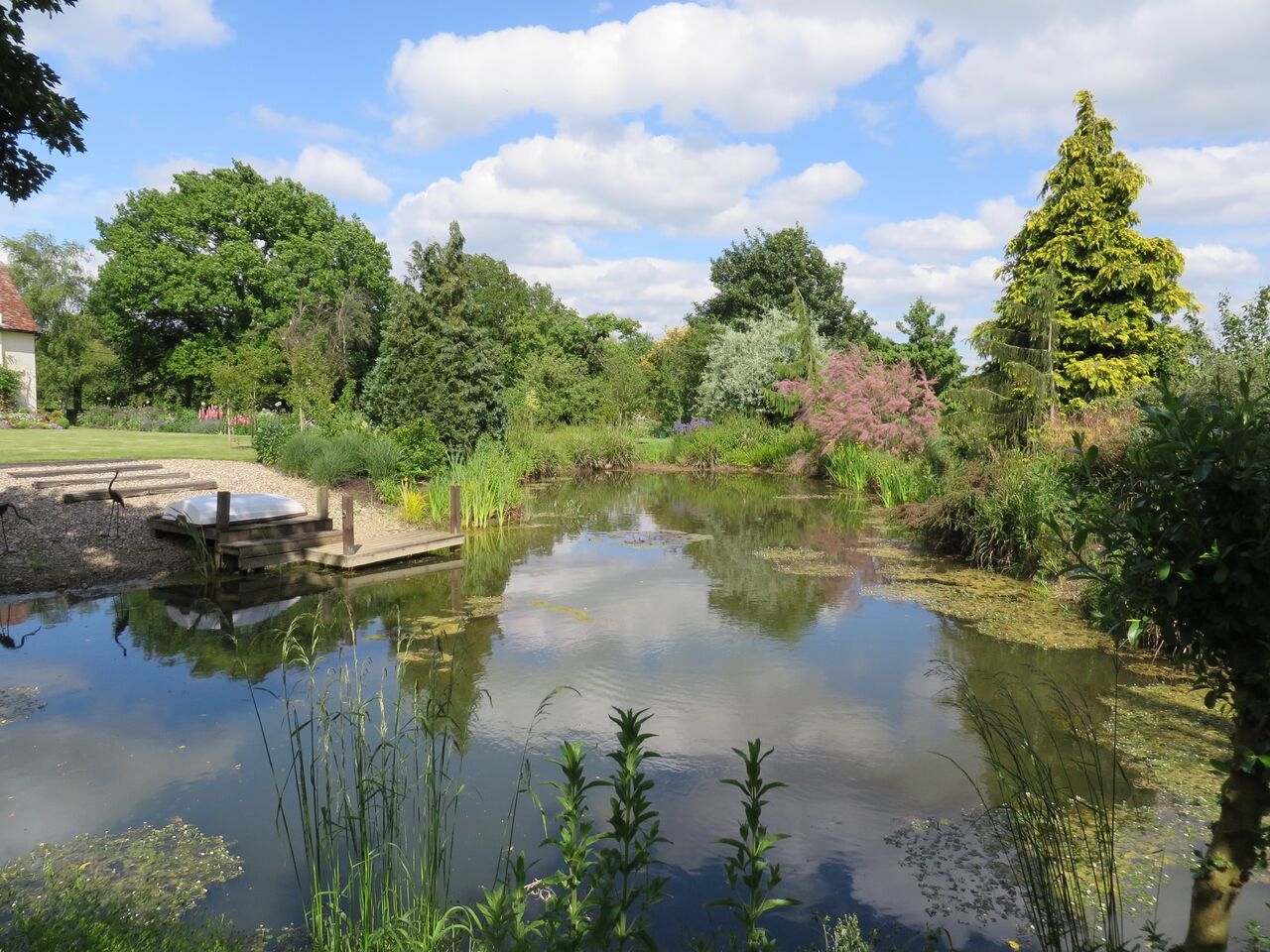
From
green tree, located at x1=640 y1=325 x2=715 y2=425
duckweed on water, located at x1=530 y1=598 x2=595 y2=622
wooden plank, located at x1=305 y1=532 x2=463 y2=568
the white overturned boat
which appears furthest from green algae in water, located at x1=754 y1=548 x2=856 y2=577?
green tree, located at x1=640 y1=325 x2=715 y2=425

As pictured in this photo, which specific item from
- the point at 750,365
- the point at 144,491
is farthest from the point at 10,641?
the point at 750,365

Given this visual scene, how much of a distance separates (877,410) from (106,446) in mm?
17967

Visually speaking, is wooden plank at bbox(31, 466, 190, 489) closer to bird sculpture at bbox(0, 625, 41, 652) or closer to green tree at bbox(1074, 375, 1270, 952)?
bird sculpture at bbox(0, 625, 41, 652)

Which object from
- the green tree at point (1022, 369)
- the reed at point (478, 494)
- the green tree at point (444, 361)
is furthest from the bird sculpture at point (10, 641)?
the green tree at point (1022, 369)

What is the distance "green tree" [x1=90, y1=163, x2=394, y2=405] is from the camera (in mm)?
32438

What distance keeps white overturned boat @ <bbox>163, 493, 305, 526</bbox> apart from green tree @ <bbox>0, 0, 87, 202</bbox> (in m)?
5.39

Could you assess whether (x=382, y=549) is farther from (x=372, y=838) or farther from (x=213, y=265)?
(x=213, y=265)

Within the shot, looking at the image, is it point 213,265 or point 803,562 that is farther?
point 213,265

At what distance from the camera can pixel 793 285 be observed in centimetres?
3388

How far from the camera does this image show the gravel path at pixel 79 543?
904cm

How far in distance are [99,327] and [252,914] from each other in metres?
41.0

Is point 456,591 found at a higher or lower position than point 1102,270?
lower

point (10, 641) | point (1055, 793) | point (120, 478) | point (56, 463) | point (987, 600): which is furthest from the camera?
point (56, 463)

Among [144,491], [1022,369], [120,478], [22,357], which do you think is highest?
[22,357]
